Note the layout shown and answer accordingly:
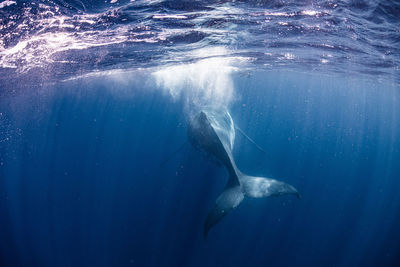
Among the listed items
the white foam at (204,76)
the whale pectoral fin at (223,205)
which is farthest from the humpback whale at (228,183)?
the white foam at (204,76)

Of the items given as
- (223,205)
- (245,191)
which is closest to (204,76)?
(245,191)

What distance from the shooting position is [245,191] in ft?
28.2

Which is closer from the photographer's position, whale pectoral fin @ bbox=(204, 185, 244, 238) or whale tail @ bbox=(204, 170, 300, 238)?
whale pectoral fin @ bbox=(204, 185, 244, 238)

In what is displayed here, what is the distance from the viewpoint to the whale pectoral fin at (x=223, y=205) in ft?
22.1

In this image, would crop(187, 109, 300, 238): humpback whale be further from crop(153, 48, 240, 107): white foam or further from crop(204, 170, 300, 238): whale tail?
crop(153, 48, 240, 107): white foam

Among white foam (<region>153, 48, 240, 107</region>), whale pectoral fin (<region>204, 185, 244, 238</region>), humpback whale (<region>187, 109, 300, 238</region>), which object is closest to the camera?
whale pectoral fin (<region>204, 185, 244, 238</region>)

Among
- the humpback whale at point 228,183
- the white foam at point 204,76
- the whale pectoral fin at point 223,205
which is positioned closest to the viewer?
the whale pectoral fin at point 223,205

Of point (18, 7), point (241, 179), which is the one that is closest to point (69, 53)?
point (18, 7)

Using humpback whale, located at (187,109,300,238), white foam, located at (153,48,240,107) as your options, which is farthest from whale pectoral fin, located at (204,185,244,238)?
white foam, located at (153,48,240,107)

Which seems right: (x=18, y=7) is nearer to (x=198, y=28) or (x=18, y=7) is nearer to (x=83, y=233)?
(x=198, y=28)

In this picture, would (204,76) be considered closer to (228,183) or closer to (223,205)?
(228,183)

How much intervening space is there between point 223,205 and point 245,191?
141 centimetres

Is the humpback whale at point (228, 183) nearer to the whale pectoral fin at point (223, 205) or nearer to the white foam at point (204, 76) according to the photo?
the whale pectoral fin at point (223, 205)

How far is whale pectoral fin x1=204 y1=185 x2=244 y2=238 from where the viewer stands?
22.1ft
